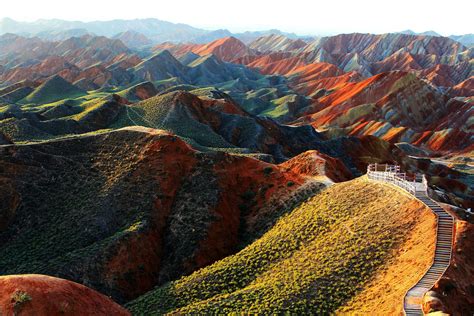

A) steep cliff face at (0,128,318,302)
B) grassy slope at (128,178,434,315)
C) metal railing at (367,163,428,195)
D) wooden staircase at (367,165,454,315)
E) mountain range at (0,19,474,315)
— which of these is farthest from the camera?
steep cliff face at (0,128,318,302)

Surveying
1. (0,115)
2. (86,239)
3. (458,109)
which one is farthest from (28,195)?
(458,109)

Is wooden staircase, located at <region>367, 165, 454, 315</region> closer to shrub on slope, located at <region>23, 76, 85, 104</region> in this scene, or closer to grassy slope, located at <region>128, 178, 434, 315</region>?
grassy slope, located at <region>128, 178, 434, 315</region>

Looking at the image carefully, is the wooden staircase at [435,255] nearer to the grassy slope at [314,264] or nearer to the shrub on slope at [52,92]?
the grassy slope at [314,264]

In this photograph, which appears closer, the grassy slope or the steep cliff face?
the grassy slope

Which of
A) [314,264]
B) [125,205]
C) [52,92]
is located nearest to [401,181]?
[314,264]

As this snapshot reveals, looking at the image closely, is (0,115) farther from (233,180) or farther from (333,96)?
(333,96)

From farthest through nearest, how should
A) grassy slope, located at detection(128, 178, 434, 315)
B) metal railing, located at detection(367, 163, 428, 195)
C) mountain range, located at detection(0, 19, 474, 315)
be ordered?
metal railing, located at detection(367, 163, 428, 195) < grassy slope, located at detection(128, 178, 434, 315) < mountain range, located at detection(0, 19, 474, 315)

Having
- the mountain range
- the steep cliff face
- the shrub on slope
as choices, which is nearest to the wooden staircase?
the mountain range

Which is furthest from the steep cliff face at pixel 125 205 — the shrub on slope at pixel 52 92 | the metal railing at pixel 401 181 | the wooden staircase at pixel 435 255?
the shrub on slope at pixel 52 92
